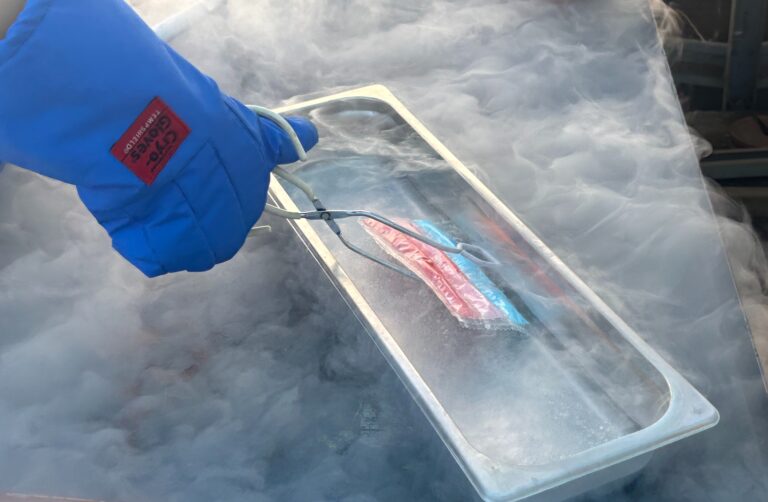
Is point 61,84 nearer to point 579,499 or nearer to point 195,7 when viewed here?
point 579,499

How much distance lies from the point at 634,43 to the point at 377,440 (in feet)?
4.94

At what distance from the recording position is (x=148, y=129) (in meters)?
1.31

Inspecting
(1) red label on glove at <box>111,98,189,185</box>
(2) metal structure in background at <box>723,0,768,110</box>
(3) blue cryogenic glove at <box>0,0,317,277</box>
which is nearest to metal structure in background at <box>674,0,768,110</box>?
(2) metal structure in background at <box>723,0,768,110</box>

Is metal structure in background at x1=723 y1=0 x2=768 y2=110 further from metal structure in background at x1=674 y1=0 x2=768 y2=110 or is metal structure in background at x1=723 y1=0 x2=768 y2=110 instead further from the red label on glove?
the red label on glove

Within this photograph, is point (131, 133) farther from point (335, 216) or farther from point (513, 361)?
point (513, 361)

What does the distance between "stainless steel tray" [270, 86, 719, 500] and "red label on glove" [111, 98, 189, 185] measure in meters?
0.40

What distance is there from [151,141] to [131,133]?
37 mm

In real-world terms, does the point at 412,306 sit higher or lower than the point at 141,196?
lower

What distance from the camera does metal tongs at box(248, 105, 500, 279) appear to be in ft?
5.12

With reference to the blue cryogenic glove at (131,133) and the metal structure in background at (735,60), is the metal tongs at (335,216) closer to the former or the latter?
the blue cryogenic glove at (131,133)

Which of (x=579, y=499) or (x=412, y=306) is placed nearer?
(x=579, y=499)

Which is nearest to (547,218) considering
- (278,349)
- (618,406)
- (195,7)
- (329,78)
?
(618,406)

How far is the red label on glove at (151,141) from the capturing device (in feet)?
4.25

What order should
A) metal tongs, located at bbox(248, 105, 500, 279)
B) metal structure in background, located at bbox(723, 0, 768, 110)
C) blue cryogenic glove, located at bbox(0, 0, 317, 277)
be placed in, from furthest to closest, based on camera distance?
metal structure in background, located at bbox(723, 0, 768, 110)
metal tongs, located at bbox(248, 105, 500, 279)
blue cryogenic glove, located at bbox(0, 0, 317, 277)
